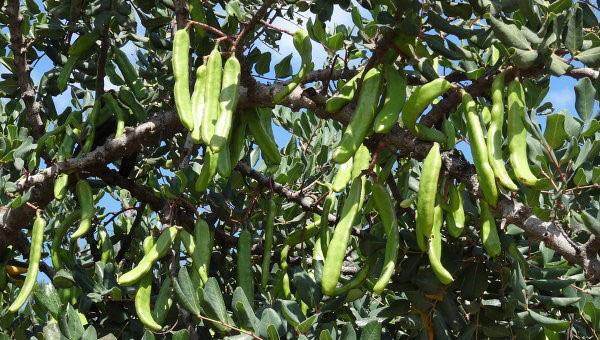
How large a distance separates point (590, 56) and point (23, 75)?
4.91 ft

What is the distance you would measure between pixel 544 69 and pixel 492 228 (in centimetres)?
31

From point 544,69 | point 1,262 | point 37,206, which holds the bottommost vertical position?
point 1,262

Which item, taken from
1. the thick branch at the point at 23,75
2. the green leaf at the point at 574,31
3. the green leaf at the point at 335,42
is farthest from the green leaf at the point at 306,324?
the thick branch at the point at 23,75

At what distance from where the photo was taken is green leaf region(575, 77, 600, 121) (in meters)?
1.55

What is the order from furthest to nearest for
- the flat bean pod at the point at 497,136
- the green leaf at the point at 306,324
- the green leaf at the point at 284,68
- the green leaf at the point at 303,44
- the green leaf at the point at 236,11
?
the green leaf at the point at 284,68 → the green leaf at the point at 236,11 → the green leaf at the point at 303,44 → the green leaf at the point at 306,324 → the flat bean pod at the point at 497,136

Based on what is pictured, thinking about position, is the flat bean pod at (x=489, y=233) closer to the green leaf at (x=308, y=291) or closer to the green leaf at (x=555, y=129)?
the green leaf at (x=555, y=129)

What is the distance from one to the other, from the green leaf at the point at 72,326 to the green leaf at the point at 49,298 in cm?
9

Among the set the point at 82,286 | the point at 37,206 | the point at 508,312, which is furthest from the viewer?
the point at 37,206

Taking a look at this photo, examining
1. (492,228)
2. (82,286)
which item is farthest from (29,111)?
(492,228)

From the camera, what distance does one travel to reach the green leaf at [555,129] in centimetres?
157

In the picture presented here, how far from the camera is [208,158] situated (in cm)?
164

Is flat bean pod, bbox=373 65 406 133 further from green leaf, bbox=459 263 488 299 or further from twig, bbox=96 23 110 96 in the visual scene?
twig, bbox=96 23 110 96

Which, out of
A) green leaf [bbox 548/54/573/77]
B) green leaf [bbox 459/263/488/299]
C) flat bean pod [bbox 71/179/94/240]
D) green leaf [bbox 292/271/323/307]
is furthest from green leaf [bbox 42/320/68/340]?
green leaf [bbox 548/54/573/77]

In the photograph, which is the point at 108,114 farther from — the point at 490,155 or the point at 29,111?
the point at 490,155
